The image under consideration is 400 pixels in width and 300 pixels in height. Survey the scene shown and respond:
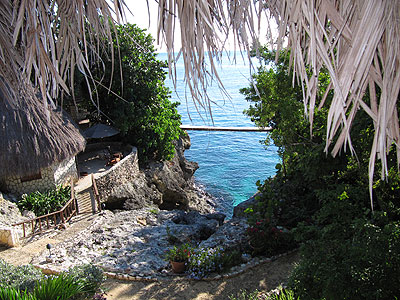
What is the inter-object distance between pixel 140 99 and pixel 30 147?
6602 millimetres

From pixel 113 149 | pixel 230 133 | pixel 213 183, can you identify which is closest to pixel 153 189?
pixel 113 149

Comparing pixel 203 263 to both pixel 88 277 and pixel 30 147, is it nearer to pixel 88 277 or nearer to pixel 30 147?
pixel 88 277

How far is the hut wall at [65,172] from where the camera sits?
12.6 m

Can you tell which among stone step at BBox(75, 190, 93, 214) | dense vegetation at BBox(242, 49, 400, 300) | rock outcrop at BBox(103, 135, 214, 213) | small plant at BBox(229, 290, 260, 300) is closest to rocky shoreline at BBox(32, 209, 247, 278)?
dense vegetation at BBox(242, 49, 400, 300)

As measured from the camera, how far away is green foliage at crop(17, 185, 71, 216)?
11.0m

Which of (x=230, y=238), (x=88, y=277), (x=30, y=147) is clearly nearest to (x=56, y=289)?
(x=88, y=277)

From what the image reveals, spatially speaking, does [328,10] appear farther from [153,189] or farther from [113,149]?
[113,149]

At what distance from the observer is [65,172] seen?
13.1 meters

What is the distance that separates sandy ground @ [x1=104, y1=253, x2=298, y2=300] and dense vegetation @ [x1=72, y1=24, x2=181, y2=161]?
1084cm

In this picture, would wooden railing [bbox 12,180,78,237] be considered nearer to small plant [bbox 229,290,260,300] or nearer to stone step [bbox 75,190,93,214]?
stone step [bbox 75,190,93,214]

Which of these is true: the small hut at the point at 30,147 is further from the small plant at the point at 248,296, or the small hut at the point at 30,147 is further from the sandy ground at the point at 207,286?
the small plant at the point at 248,296

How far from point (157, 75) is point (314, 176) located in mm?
11572

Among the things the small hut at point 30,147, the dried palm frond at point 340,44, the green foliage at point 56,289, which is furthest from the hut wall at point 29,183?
the dried palm frond at point 340,44

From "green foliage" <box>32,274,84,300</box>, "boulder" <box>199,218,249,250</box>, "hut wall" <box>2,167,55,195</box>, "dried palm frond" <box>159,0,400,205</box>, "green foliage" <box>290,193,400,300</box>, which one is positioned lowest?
"boulder" <box>199,218,249,250</box>
